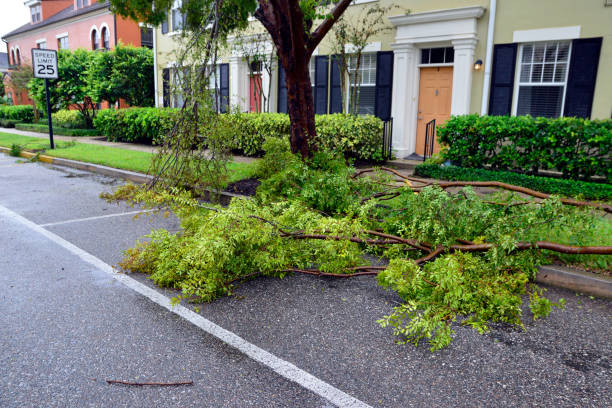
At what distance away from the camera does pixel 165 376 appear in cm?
295

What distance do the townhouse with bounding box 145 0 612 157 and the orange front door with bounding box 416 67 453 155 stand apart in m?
0.03

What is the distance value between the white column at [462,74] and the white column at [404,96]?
1372 mm

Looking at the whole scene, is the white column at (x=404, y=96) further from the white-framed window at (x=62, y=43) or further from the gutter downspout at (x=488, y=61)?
the white-framed window at (x=62, y=43)

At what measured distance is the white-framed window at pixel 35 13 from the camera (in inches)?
1632

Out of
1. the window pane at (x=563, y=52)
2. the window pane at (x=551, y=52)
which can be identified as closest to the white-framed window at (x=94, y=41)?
the window pane at (x=551, y=52)

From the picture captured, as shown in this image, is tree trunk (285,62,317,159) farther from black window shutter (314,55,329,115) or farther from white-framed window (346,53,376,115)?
black window shutter (314,55,329,115)

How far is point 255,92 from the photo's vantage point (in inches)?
648

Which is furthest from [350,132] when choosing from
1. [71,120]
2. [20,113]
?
[20,113]

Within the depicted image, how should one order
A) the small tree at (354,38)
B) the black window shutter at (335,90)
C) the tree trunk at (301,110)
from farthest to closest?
1. the black window shutter at (335,90)
2. the small tree at (354,38)
3. the tree trunk at (301,110)

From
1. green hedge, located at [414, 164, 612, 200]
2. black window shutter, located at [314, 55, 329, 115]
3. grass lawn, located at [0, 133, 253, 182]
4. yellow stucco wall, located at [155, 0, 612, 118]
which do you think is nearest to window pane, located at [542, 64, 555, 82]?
yellow stucco wall, located at [155, 0, 612, 118]

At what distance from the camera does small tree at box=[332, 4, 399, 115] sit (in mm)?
12883

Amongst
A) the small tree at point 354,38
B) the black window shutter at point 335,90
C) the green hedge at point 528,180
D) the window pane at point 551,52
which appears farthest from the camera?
the black window shutter at point 335,90

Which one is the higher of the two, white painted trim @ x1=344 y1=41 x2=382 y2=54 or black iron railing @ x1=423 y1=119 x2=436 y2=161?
white painted trim @ x1=344 y1=41 x2=382 y2=54

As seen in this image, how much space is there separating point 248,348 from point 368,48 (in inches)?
457
